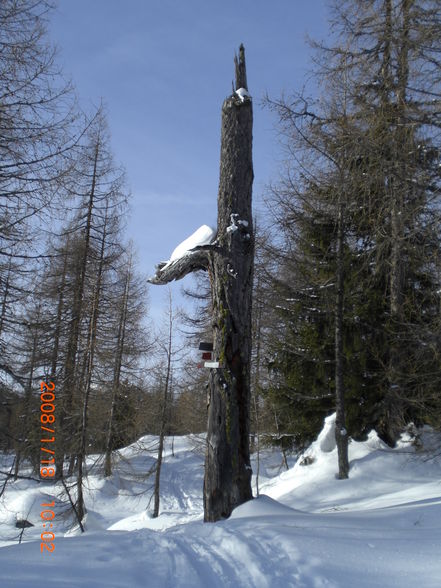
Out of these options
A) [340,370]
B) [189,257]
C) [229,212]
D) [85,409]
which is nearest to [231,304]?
[189,257]

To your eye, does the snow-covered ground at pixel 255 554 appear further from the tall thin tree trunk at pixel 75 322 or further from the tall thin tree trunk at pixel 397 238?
the tall thin tree trunk at pixel 75 322

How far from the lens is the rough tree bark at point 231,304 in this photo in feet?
19.0


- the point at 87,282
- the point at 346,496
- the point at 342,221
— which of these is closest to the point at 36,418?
the point at 87,282

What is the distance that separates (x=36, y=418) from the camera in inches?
630

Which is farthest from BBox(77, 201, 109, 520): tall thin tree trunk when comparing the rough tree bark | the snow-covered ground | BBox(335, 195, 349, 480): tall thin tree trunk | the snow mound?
the snow-covered ground

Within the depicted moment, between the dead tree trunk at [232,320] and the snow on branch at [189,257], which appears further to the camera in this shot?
the snow on branch at [189,257]

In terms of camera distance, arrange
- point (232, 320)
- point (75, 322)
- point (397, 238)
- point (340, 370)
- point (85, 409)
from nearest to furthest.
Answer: point (232, 320) → point (397, 238) → point (340, 370) → point (85, 409) → point (75, 322)

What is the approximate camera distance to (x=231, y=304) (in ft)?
20.1

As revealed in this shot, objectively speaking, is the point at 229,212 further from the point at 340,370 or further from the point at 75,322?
the point at 75,322

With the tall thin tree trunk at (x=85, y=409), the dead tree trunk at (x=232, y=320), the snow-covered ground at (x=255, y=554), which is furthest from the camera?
the tall thin tree trunk at (x=85, y=409)

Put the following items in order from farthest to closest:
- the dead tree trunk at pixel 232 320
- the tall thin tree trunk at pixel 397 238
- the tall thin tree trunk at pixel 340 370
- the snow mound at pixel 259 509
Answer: the tall thin tree trunk at pixel 340 370 < the tall thin tree trunk at pixel 397 238 < the dead tree trunk at pixel 232 320 < the snow mound at pixel 259 509

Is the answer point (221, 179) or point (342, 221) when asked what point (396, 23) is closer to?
point (342, 221)

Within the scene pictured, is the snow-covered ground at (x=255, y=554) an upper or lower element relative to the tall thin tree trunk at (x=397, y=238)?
lower

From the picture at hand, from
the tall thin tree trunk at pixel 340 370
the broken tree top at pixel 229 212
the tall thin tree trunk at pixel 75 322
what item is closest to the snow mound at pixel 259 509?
the broken tree top at pixel 229 212
